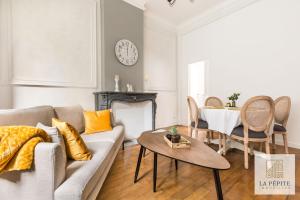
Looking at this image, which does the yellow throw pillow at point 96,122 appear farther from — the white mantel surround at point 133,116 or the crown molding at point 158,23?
the crown molding at point 158,23

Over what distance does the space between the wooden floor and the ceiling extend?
355 cm

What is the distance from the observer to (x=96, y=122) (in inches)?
91.7

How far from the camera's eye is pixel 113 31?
3184 millimetres

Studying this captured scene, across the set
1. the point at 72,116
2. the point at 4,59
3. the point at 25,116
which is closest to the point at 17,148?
the point at 25,116

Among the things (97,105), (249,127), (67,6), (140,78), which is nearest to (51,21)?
(67,6)

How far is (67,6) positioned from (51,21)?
443 millimetres

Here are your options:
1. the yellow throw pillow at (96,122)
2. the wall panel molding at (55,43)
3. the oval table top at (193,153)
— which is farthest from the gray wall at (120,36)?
the oval table top at (193,153)

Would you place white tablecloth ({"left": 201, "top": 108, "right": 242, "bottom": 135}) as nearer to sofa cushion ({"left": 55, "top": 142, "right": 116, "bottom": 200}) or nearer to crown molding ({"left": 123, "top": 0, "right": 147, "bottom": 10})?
sofa cushion ({"left": 55, "top": 142, "right": 116, "bottom": 200})

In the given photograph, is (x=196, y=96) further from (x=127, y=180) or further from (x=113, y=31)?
(x=127, y=180)

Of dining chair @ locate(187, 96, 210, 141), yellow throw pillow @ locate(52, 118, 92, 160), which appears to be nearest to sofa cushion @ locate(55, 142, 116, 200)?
yellow throw pillow @ locate(52, 118, 92, 160)

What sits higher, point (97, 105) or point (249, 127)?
point (97, 105)

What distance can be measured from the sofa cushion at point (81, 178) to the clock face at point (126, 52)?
92.8 inches

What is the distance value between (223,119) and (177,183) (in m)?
1.19

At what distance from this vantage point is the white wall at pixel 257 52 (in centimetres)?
275
